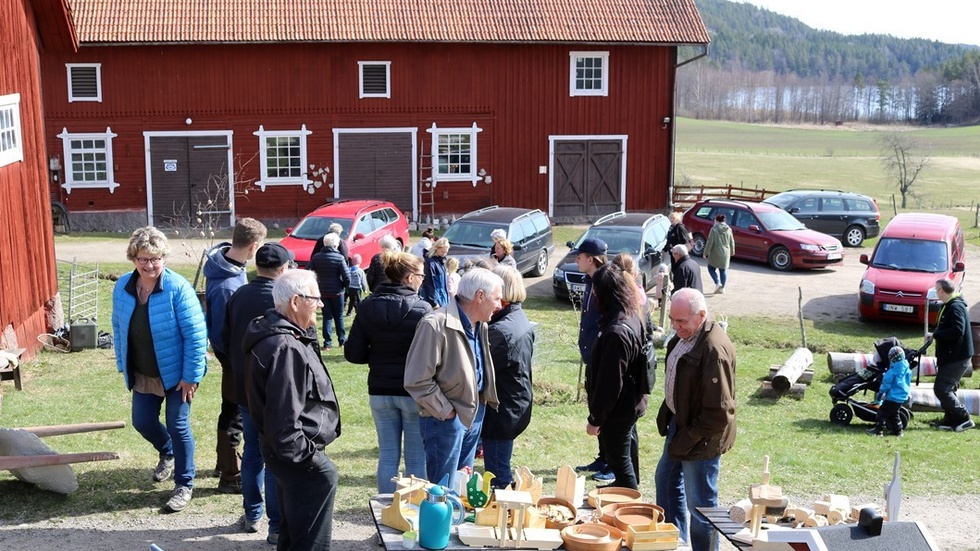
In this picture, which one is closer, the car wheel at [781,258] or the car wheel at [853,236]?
the car wheel at [781,258]

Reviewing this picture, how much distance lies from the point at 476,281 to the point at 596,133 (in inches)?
951

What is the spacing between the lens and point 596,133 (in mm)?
30141

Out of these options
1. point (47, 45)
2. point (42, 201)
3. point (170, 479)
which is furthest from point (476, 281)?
point (47, 45)

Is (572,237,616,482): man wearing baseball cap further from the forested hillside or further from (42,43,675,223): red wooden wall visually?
the forested hillside

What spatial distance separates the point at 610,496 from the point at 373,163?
23.8 m

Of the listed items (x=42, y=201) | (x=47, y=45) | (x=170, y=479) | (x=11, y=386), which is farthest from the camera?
(x=47, y=45)

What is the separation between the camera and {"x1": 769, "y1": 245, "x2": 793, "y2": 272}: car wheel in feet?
76.2

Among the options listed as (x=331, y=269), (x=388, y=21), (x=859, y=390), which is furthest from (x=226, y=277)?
(x=388, y=21)

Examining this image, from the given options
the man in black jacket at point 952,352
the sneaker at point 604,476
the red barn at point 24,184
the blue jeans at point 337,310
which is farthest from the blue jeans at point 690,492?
the red barn at point 24,184

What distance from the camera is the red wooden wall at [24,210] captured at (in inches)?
490

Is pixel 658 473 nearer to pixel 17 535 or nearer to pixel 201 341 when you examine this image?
pixel 201 341

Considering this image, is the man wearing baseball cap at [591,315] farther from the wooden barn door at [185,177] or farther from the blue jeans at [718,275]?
the wooden barn door at [185,177]

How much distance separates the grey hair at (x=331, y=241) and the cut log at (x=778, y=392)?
17.8 feet

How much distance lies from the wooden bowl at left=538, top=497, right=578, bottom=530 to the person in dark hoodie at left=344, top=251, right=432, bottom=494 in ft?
3.46
